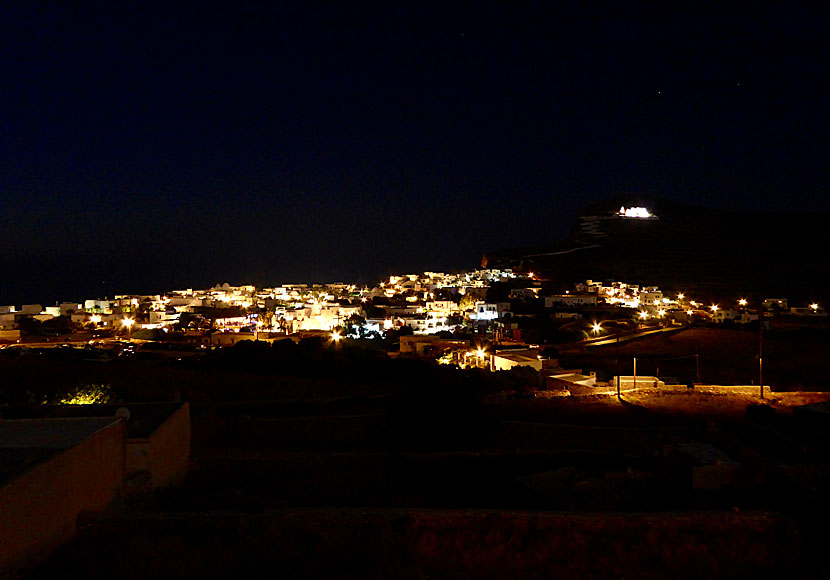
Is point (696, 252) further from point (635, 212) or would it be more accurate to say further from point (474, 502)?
point (474, 502)

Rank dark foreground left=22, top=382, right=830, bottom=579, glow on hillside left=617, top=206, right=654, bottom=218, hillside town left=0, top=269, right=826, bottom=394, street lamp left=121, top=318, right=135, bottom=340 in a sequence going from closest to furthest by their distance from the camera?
1. dark foreground left=22, top=382, right=830, bottom=579
2. hillside town left=0, top=269, right=826, bottom=394
3. street lamp left=121, top=318, right=135, bottom=340
4. glow on hillside left=617, top=206, right=654, bottom=218

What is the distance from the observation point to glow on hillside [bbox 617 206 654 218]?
7757 centimetres

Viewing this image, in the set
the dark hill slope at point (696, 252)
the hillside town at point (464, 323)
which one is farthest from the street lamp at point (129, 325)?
the dark hill slope at point (696, 252)

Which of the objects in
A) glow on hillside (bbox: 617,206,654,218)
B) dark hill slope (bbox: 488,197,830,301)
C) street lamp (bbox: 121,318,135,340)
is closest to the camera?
street lamp (bbox: 121,318,135,340)

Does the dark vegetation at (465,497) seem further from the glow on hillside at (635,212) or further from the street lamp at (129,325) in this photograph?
the glow on hillside at (635,212)

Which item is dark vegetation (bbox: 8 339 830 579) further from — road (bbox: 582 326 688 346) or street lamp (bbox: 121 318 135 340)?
street lamp (bbox: 121 318 135 340)

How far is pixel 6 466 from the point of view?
492 cm

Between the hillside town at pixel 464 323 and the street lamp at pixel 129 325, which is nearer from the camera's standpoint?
the hillside town at pixel 464 323

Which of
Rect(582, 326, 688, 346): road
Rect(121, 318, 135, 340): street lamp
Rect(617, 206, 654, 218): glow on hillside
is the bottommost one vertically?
Rect(582, 326, 688, 346): road

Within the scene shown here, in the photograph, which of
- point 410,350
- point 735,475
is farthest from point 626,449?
point 410,350

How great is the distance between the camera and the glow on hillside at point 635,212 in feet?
255

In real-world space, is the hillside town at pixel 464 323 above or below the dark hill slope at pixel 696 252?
below

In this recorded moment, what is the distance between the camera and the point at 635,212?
7950 cm

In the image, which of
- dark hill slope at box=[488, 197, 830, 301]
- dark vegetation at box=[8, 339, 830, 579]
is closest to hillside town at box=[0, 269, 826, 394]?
dark hill slope at box=[488, 197, 830, 301]
